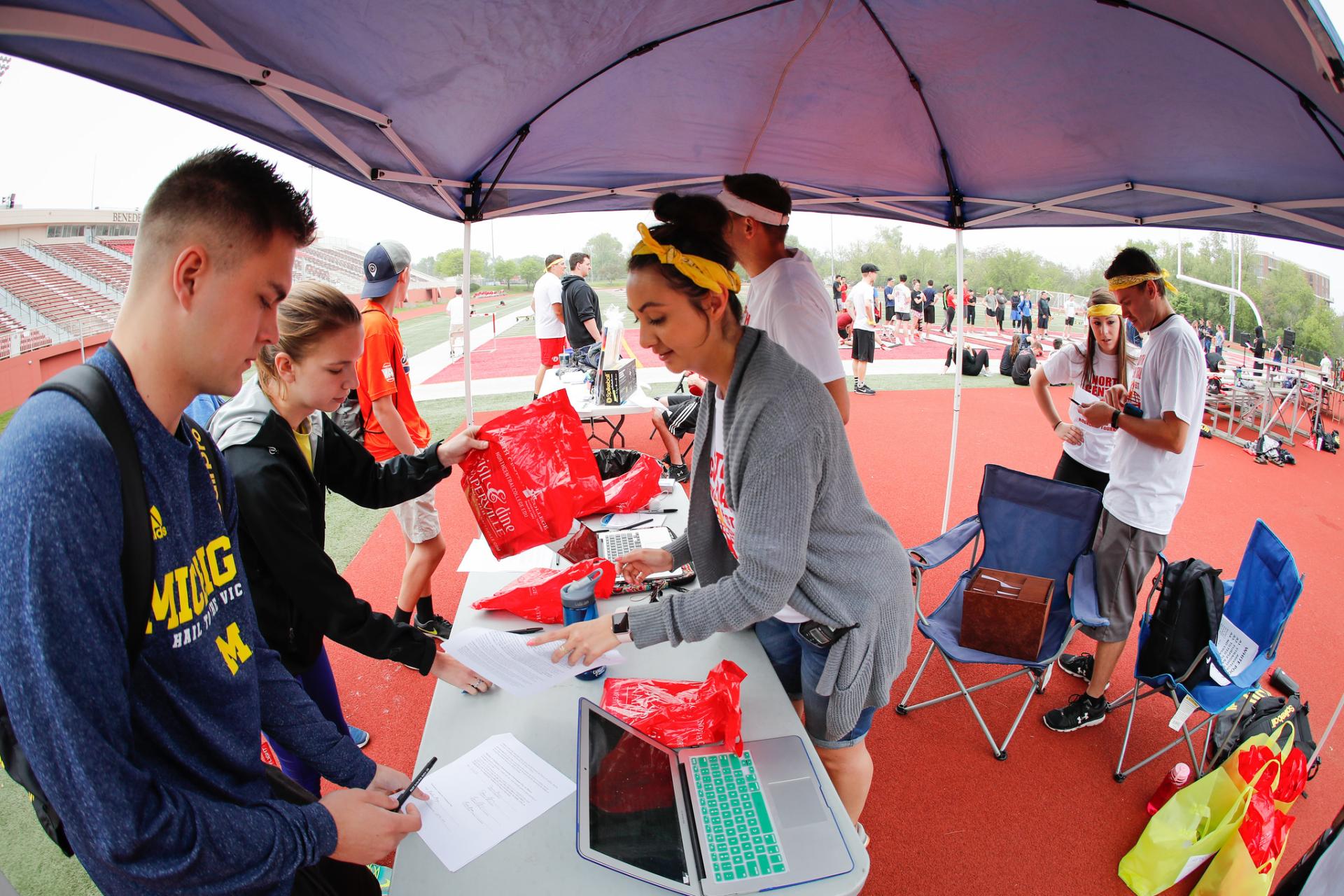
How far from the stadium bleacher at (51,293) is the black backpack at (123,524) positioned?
7.51 metres

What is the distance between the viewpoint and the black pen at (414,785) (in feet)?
3.76

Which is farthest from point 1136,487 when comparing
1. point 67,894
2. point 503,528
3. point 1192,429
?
point 67,894

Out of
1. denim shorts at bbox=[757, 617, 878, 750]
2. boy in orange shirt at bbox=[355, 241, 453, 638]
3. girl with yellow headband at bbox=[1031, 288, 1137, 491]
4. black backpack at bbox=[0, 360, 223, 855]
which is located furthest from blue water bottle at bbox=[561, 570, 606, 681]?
girl with yellow headband at bbox=[1031, 288, 1137, 491]

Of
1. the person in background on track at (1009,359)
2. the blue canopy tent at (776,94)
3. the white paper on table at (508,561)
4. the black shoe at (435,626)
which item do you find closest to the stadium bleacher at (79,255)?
the blue canopy tent at (776,94)

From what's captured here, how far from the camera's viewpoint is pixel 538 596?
1.81 m

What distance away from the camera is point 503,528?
71.6 inches

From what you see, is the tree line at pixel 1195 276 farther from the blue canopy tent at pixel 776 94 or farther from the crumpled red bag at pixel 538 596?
the crumpled red bag at pixel 538 596

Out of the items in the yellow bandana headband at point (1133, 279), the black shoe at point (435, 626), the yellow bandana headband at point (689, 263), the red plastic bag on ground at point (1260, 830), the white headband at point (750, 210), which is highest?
the white headband at point (750, 210)

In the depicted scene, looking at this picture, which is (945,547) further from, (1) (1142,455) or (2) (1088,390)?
(2) (1088,390)

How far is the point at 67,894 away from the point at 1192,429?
13.6ft

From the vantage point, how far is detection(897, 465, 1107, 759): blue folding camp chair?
2.64 m

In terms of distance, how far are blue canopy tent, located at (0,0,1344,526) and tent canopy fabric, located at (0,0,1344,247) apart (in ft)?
0.03

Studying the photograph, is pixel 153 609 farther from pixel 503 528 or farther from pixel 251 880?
pixel 503 528

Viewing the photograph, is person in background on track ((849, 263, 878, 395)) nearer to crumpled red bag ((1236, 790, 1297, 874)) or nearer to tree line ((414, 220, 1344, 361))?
tree line ((414, 220, 1344, 361))
